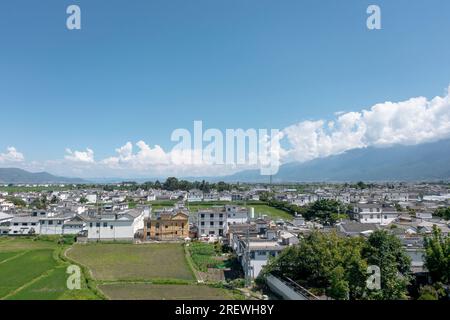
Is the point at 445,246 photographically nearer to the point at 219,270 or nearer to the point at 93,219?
the point at 219,270

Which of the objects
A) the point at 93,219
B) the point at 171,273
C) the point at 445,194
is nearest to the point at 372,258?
the point at 171,273

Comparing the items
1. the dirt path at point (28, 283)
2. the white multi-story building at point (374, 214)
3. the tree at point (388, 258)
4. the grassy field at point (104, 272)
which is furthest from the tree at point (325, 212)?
the dirt path at point (28, 283)

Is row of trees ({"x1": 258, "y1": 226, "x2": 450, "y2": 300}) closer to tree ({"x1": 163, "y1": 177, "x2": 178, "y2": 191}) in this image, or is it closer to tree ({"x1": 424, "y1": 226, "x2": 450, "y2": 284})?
tree ({"x1": 424, "y1": 226, "x2": 450, "y2": 284})

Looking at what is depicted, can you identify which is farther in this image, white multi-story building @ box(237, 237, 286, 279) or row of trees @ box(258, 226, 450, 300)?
white multi-story building @ box(237, 237, 286, 279)

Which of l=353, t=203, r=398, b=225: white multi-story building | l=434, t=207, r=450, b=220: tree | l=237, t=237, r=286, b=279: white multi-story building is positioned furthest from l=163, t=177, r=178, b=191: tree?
l=237, t=237, r=286, b=279: white multi-story building

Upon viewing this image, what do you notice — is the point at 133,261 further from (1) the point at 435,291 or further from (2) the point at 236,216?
(1) the point at 435,291
